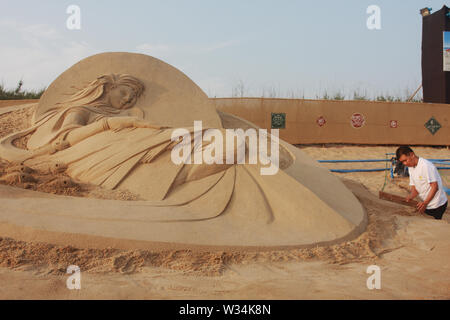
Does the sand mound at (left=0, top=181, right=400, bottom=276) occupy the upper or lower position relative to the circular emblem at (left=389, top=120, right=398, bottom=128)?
lower

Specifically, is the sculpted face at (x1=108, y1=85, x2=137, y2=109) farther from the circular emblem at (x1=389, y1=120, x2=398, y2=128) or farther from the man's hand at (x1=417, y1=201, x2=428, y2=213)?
the circular emblem at (x1=389, y1=120, x2=398, y2=128)

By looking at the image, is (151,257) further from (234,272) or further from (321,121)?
(321,121)

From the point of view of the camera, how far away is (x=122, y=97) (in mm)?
4375

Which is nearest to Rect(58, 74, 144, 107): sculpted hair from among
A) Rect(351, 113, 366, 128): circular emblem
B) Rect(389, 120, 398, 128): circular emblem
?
Rect(351, 113, 366, 128): circular emblem

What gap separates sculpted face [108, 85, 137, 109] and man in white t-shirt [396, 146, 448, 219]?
3.06 metres

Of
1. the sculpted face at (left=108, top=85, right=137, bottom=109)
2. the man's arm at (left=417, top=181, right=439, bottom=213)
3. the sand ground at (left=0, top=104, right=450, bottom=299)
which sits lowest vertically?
the sand ground at (left=0, top=104, right=450, bottom=299)

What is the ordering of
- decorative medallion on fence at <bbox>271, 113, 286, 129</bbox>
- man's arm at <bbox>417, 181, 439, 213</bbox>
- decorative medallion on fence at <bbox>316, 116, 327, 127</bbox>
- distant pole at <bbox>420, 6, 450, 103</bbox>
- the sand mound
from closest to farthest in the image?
the sand mound
man's arm at <bbox>417, 181, 439, 213</bbox>
decorative medallion on fence at <bbox>271, 113, 286, 129</bbox>
decorative medallion on fence at <bbox>316, 116, 327, 127</bbox>
distant pole at <bbox>420, 6, 450, 103</bbox>

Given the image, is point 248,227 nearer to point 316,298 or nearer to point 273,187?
point 273,187

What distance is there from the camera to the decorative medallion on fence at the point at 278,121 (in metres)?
9.34

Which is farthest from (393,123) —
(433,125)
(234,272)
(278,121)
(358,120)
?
(234,272)

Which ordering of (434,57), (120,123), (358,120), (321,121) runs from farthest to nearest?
(434,57)
(358,120)
(321,121)
(120,123)

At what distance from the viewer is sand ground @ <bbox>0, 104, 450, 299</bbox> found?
5.90 ft

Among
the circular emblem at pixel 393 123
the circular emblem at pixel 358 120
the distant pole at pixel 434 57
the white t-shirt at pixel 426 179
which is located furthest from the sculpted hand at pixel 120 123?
the distant pole at pixel 434 57

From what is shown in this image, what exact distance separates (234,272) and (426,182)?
2.38m
